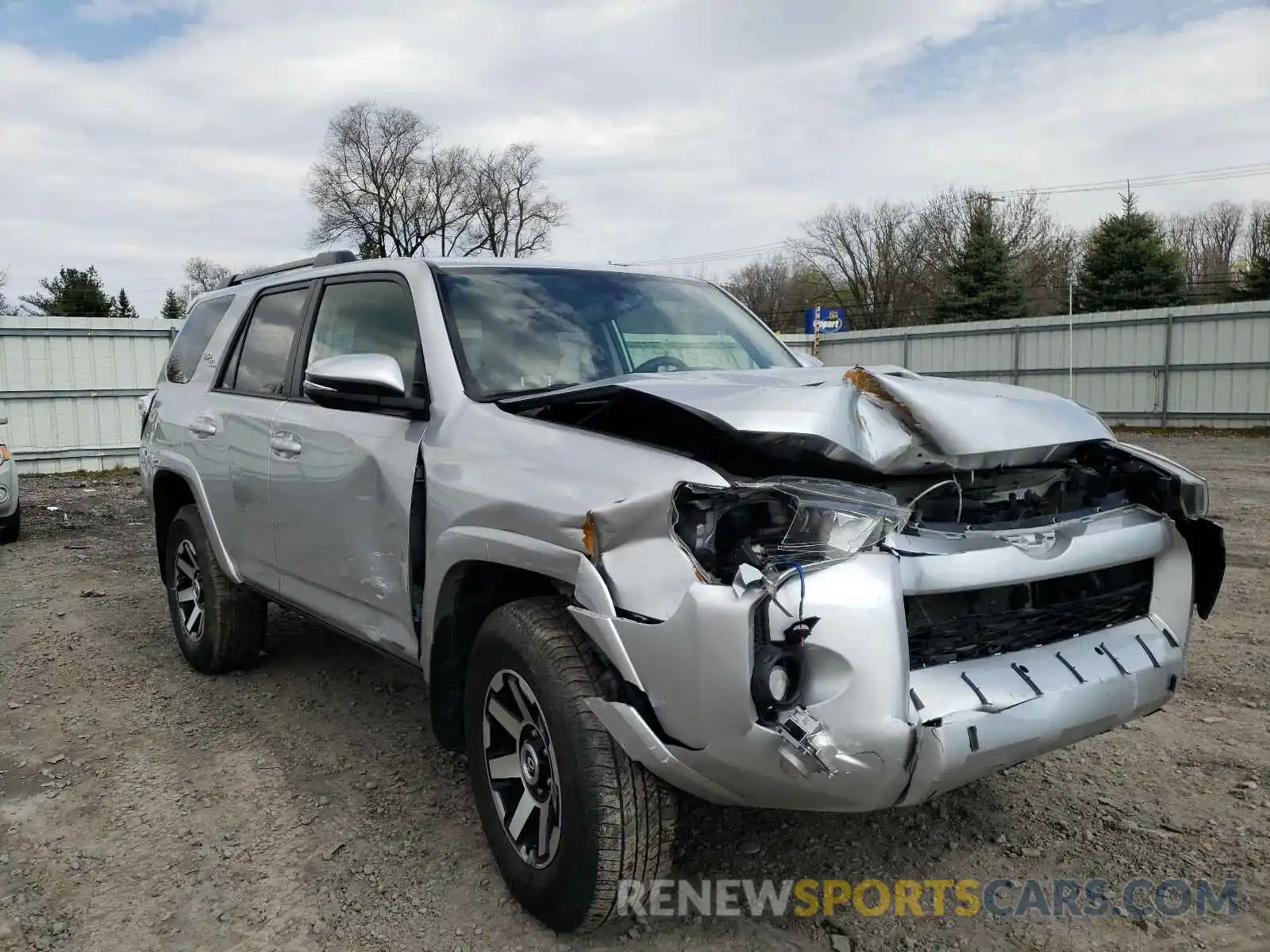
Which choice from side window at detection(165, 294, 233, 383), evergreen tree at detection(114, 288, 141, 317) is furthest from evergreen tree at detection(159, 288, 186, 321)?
side window at detection(165, 294, 233, 383)

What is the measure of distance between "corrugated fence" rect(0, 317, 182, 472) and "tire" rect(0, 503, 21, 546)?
5538mm

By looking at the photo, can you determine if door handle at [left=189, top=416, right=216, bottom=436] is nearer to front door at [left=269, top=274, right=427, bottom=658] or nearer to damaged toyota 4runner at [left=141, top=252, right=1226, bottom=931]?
front door at [left=269, top=274, right=427, bottom=658]

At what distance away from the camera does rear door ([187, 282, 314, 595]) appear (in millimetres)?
3936

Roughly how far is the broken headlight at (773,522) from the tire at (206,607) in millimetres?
3088

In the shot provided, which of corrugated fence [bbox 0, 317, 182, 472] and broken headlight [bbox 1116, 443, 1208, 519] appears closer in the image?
broken headlight [bbox 1116, 443, 1208, 519]

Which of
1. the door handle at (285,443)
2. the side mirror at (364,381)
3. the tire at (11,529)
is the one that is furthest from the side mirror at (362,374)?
the tire at (11,529)

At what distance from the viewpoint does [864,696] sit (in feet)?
6.48

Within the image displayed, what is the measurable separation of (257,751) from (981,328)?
A: 19.1 m

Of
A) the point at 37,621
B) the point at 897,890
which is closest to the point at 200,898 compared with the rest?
the point at 897,890

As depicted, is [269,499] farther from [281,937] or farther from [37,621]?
[37,621]

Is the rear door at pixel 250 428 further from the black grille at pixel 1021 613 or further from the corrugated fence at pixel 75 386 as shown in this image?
the corrugated fence at pixel 75 386

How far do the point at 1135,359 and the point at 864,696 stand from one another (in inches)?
744

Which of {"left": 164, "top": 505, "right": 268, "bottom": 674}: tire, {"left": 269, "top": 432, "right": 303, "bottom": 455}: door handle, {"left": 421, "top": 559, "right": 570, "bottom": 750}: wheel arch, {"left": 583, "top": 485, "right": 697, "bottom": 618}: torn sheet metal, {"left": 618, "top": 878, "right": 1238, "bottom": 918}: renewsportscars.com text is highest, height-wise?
{"left": 269, "top": 432, "right": 303, "bottom": 455}: door handle

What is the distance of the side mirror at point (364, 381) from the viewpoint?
288 centimetres
